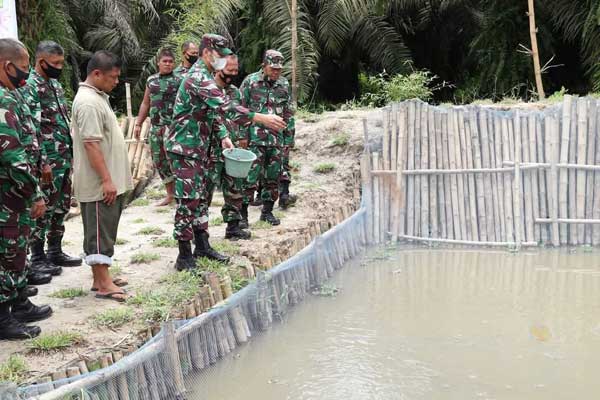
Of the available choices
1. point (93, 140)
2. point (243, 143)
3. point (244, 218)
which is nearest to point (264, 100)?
point (243, 143)

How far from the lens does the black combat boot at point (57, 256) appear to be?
5246 mm

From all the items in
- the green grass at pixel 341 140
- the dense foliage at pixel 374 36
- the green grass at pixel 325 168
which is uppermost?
the dense foliage at pixel 374 36

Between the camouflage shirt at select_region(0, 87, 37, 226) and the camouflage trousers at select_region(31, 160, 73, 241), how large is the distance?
1131 mm

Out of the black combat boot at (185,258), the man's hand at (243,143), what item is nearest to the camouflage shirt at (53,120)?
the black combat boot at (185,258)

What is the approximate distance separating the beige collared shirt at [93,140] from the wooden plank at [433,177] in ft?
14.0

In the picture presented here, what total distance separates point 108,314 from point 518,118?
5177 millimetres

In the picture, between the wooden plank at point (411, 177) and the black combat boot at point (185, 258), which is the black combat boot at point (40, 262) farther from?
the wooden plank at point (411, 177)

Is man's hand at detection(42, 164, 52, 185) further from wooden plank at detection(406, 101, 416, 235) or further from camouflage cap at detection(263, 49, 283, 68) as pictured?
wooden plank at detection(406, 101, 416, 235)

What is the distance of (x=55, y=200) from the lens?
4.93 metres

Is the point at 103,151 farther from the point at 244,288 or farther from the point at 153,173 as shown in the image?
the point at 153,173

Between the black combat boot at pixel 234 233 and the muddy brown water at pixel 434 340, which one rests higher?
the black combat boot at pixel 234 233

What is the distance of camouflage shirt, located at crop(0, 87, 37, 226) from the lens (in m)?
3.40

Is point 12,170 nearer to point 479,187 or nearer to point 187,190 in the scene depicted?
point 187,190

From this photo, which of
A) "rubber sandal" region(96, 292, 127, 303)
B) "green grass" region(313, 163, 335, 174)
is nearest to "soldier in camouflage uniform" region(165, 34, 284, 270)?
"rubber sandal" region(96, 292, 127, 303)
